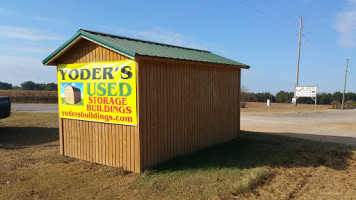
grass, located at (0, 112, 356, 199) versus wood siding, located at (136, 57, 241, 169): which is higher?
wood siding, located at (136, 57, 241, 169)

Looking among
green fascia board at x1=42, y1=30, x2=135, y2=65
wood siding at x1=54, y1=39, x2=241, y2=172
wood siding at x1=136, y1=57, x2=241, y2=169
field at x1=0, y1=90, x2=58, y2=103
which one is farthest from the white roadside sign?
green fascia board at x1=42, y1=30, x2=135, y2=65

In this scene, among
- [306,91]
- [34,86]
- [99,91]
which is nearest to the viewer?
[99,91]

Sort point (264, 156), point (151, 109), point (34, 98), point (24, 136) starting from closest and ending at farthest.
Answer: point (151, 109) < point (264, 156) < point (24, 136) < point (34, 98)

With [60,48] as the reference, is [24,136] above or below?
below

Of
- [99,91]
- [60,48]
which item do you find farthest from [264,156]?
[60,48]

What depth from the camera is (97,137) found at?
6.68 m

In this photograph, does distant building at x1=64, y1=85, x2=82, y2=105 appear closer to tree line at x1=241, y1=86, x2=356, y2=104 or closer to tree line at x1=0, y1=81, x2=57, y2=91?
tree line at x1=241, y1=86, x2=356, y2=104

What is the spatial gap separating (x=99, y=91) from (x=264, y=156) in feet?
16.3

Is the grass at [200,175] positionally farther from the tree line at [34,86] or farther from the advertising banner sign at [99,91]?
the tree line at [34,86]

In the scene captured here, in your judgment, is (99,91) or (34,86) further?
(34,86)

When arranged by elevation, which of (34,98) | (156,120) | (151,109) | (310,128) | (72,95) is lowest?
(310,128)

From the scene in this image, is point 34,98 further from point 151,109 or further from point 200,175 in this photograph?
point 200,175

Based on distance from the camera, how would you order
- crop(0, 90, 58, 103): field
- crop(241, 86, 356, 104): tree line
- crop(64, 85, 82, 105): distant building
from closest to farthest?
crop(64, 85, 82, 105): distant building, crop(0, 90, 58, 103): field, crop(241, 86, 356, 104): tree line

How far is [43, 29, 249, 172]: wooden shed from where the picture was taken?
588 cm
